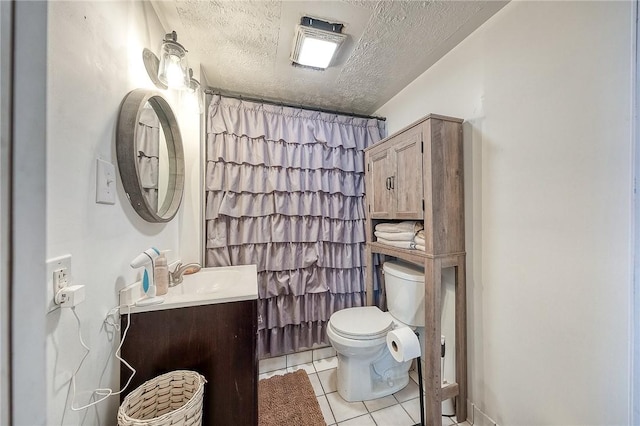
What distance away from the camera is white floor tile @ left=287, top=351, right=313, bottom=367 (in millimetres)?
1870

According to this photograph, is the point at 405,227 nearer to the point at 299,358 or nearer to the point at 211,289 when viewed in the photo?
the point at 211,289

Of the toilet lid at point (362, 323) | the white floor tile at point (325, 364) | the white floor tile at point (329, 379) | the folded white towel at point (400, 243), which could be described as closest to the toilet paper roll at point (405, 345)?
the toilet lid at point (362, 323)

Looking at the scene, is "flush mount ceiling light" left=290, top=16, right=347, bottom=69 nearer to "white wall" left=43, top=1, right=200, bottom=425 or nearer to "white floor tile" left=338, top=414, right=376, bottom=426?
"white wall" left=43, top=1, right=200, bottom=425

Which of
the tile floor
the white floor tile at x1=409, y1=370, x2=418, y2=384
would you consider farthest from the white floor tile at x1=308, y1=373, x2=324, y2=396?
the white floor tile at x1=409, y1=370, x2=418, y2=384

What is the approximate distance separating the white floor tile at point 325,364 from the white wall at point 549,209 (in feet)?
3.14

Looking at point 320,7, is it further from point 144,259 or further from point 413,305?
point 413,305

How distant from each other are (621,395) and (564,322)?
0.23 meters

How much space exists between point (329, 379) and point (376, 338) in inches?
24.3

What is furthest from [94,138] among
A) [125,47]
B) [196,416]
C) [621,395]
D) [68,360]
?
[621,395]

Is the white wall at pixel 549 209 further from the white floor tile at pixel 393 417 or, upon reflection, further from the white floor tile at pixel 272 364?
the white floor tile at pixel 272 364

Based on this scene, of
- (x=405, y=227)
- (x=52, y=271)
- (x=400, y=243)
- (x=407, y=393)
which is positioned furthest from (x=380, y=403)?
(x=52, y=271)

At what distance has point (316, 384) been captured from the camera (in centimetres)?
167

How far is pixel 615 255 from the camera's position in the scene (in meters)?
0.79

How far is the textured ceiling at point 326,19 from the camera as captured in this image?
1.10 m
